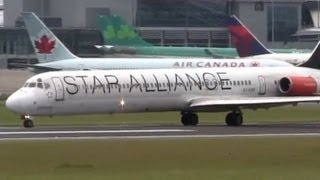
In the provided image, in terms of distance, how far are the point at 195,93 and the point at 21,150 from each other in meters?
20.2

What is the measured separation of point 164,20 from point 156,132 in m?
139

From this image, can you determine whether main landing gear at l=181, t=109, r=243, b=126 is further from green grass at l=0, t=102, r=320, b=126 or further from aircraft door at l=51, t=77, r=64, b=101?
aircraft door at l=51, t=77, r=64, b=101

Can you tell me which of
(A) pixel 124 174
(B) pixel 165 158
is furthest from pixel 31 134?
(A) pixel 124 174

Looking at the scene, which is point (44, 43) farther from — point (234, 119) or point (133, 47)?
point (234, 119)

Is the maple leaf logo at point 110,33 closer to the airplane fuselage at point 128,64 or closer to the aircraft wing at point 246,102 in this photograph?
the airplane fuselage at point 128,64

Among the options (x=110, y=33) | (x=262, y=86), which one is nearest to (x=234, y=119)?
(x=262, y=86)

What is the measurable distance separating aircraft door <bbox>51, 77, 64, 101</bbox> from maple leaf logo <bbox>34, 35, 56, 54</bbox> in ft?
175

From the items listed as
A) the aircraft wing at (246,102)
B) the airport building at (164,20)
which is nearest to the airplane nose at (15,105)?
the aircraft wing at (246,102)

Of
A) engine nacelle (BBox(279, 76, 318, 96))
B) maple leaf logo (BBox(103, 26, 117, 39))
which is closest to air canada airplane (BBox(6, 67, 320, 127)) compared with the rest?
engine nacelle (BBox(279, 76, 318, 96))

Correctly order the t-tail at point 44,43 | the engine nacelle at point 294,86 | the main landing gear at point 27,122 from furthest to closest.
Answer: the t-tail at point 44,43 < the engine nacelle at point 294,86 < the main landing gear at point 27,122

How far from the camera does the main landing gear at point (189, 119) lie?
5351 cm

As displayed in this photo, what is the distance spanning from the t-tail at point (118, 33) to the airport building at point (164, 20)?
25.5m

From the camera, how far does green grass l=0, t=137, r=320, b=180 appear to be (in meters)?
27.2

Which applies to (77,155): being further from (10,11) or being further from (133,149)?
(10,11)
